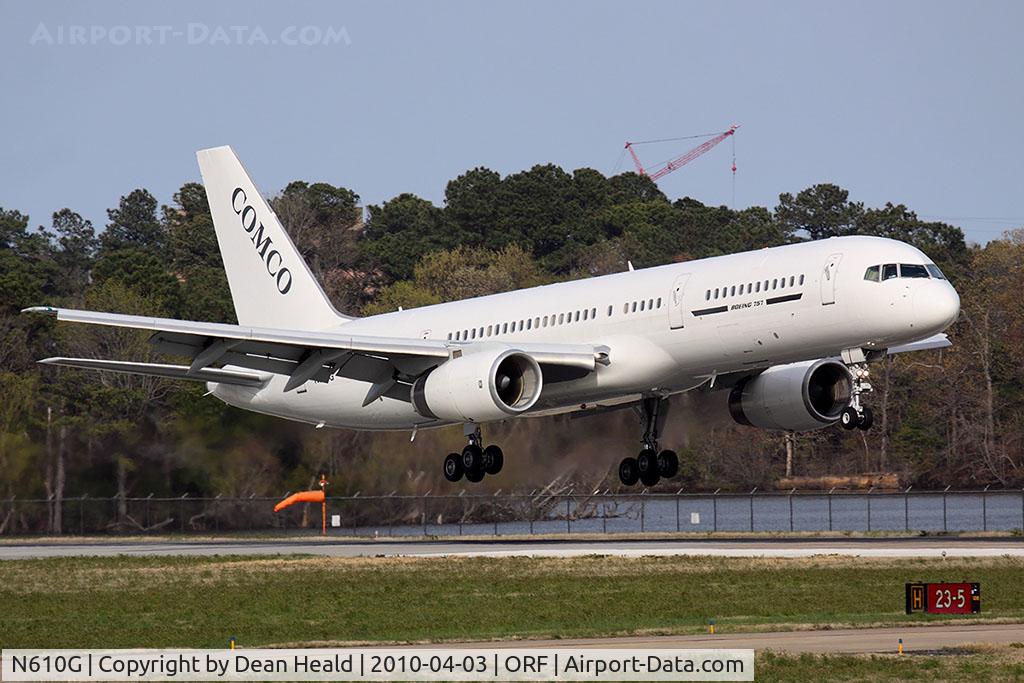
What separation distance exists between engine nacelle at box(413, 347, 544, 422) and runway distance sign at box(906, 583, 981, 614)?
10724 mm

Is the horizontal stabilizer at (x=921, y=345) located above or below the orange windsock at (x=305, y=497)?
above

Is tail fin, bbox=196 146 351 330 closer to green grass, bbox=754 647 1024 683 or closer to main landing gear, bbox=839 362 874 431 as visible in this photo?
main landing gear, bbox=839 362 874 431

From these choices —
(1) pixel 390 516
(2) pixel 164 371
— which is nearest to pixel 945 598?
(2) pixel 164 371

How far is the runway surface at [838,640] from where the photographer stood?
32.9 m

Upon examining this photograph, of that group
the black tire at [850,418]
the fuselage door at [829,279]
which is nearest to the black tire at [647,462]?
the black tire at [850,418]

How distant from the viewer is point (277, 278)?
2197 inches

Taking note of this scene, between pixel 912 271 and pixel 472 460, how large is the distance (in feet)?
41.5

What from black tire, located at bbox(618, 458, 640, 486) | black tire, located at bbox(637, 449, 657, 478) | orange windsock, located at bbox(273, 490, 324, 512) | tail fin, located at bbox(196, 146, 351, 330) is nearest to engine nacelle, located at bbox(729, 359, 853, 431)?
black tire, located at bbox(637, 449, 657, 478)

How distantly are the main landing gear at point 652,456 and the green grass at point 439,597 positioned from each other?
2.81 meters

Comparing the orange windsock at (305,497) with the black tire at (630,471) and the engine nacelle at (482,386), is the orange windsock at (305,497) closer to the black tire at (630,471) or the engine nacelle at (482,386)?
the black tire at (630,471)

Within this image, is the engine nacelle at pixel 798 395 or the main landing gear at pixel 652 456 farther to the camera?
→ the main landing gear at pixel 652 456

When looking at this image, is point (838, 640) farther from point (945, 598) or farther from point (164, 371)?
point (164, 371)

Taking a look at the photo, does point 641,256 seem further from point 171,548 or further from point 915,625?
point 915,625

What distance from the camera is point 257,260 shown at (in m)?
56.4
